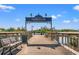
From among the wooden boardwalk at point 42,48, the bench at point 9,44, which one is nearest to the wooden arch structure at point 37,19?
the wooden boardwalk at point 42,48

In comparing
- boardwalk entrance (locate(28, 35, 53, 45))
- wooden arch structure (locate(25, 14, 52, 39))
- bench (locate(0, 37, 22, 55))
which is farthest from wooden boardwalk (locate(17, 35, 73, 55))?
wooden arch structure (locate(25, 14, 52, 39))

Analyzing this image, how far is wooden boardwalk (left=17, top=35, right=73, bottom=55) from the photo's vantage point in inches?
127

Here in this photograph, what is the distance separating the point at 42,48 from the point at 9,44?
0.45 metres

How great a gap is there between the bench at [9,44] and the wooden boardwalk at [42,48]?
0.36ft

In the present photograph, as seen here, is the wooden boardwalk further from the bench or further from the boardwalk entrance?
the bench

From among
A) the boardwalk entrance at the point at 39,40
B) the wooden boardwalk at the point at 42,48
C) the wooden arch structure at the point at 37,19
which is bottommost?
the wooden boardwalk at the point at 42,48

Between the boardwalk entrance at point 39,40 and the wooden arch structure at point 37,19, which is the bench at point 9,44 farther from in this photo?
the wooden arch structure at point 37,19

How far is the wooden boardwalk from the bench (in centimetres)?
11

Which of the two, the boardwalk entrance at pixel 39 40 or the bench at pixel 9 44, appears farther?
the boardwalk entrance at pixel 39 40

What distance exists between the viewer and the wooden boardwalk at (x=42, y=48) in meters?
3.23

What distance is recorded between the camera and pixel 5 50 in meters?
3.18

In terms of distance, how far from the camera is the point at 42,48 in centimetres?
339
